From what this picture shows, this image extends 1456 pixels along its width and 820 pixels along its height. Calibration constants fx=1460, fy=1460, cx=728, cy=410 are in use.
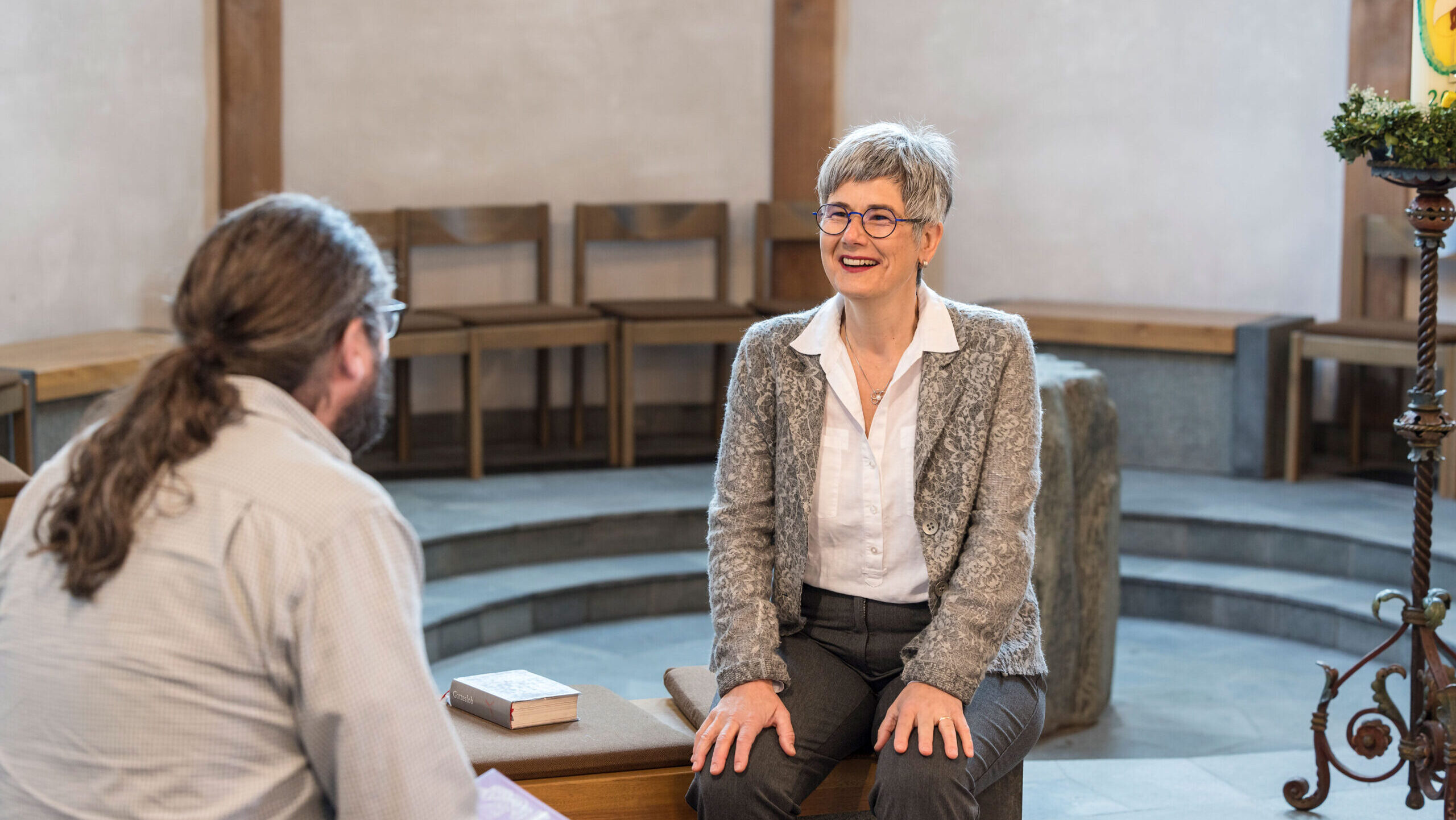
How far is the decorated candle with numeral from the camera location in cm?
236

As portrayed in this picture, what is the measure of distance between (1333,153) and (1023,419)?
398 centimetres

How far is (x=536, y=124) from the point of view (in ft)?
18.5

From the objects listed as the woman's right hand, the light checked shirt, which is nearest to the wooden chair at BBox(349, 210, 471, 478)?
the woman's right hand

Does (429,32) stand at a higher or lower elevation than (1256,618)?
higher

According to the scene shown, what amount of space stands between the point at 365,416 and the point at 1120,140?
5039mm

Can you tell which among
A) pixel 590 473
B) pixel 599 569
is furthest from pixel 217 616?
pixel 590 473

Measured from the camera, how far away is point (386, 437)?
555 centimetres

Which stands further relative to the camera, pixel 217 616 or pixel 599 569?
pixel 599 569

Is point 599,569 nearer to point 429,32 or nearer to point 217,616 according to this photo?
point 429,32

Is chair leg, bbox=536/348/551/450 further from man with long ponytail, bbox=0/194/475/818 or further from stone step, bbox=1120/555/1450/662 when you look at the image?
man with long ponytail, bbox=0/194/475/818

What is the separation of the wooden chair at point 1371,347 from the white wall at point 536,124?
214 centimetres

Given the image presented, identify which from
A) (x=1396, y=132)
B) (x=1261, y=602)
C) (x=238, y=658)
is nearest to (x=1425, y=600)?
(x=1396, y=132)

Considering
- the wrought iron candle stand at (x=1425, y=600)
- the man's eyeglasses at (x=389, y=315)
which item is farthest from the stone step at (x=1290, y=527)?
the man's eyeglasses at (x=389, y=315)

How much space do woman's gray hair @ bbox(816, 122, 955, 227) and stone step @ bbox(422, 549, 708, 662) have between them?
2.14 metres
